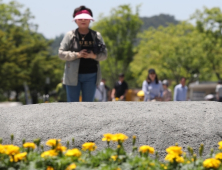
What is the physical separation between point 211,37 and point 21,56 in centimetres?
1902

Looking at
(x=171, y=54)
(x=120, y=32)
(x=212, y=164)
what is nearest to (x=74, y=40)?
(x=212, y=164)

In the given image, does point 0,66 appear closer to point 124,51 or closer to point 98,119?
point 124,51

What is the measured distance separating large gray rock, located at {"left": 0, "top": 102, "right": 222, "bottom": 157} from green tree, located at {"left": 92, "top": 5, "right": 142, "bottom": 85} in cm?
4027

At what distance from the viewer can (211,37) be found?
38.7 m

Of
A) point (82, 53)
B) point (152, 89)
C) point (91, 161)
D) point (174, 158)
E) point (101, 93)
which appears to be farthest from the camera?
point (101, 93)

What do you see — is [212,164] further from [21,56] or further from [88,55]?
[21,56]

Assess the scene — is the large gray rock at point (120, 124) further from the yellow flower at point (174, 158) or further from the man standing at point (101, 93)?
the man standing at point (101, 93)

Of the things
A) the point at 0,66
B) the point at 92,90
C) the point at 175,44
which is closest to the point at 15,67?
the point at 0,66

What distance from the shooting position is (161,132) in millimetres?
3895

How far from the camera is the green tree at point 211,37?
37781 mm

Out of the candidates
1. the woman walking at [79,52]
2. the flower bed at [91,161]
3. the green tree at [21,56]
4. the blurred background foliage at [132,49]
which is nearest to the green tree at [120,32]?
the blurred background foliage at [132,49]

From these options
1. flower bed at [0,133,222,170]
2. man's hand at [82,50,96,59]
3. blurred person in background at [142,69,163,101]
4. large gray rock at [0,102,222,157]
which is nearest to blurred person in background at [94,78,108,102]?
blurred person in background at [142,69,163,101]

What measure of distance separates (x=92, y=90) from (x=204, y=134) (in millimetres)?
2060

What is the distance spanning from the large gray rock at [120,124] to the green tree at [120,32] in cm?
4027
